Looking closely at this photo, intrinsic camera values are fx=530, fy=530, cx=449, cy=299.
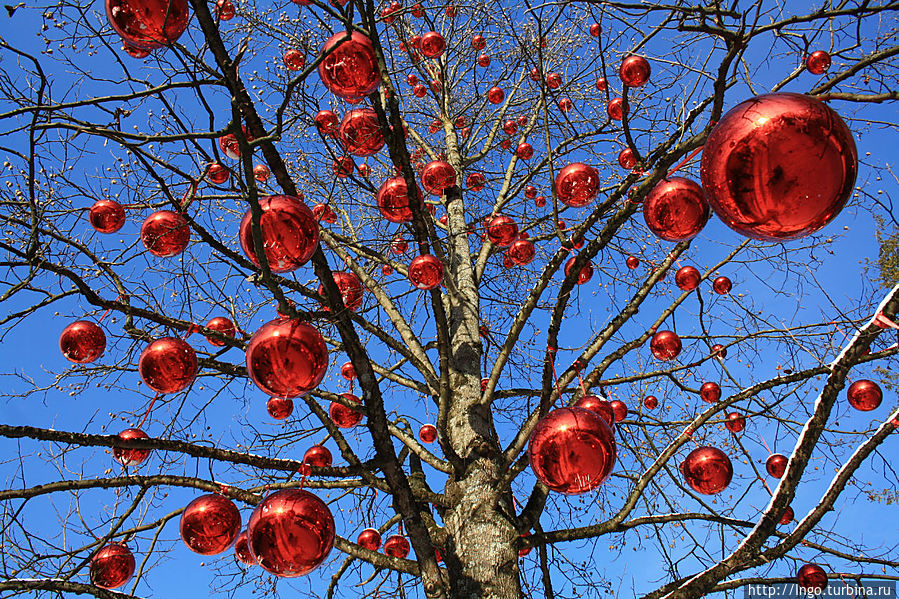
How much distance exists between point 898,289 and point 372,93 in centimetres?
287

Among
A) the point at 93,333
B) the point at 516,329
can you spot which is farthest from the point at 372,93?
the point at 93,333

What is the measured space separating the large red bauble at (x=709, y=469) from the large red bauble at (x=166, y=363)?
3.04 meters

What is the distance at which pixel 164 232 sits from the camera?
307 centimetres

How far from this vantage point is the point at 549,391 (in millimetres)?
2971

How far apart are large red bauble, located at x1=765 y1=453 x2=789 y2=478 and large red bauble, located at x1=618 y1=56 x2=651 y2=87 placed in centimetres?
293

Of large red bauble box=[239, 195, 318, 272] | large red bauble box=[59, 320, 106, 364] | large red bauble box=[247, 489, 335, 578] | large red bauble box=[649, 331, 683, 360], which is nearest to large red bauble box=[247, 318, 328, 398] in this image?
large red bauble box=[239, 195, 318, 272]

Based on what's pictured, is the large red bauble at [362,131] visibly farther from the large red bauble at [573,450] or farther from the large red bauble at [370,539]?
the large red bauble at [370,539]

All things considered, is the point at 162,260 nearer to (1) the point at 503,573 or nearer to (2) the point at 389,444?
(2) the point at 389,444

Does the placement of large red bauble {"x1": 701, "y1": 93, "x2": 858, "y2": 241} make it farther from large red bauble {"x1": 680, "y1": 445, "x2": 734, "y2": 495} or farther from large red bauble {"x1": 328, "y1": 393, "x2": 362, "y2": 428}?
large red bauble {"x1": 328, "y1": 393, "x2": 362, "y2": 428}

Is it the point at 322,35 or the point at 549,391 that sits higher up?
the point at 322,35

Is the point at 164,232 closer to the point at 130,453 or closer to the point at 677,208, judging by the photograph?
the point at 130,453

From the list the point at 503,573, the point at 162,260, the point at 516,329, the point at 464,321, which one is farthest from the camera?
the point at 464,321

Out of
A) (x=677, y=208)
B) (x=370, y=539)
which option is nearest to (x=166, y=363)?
(x=370, y=539)

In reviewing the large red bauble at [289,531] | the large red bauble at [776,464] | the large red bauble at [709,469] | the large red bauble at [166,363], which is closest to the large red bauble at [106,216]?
the large red bauble at [166,363]
